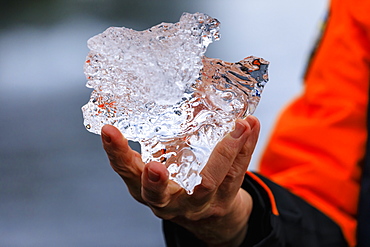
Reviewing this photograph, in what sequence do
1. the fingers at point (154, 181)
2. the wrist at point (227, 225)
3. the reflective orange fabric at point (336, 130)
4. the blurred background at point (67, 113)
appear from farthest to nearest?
the blurred background at point (67, 113) < the reflective orange fabric at point (336, 130) < the wrist at point (227, 225) < the fingers at point (154, 181)

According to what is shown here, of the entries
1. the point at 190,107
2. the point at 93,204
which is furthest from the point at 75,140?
the point at 190,107

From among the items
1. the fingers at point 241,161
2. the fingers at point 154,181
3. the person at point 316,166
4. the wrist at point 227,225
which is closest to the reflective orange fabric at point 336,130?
the person at point 316,166

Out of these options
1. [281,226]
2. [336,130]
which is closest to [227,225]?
[281,226]

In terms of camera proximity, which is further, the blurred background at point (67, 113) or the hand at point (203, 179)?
the blurred background at point (67, 113)

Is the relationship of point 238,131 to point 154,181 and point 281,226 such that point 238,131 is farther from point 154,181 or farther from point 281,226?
point 281,226

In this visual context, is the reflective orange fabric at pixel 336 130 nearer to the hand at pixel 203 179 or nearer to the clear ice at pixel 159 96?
the hand at pixel 203 179
